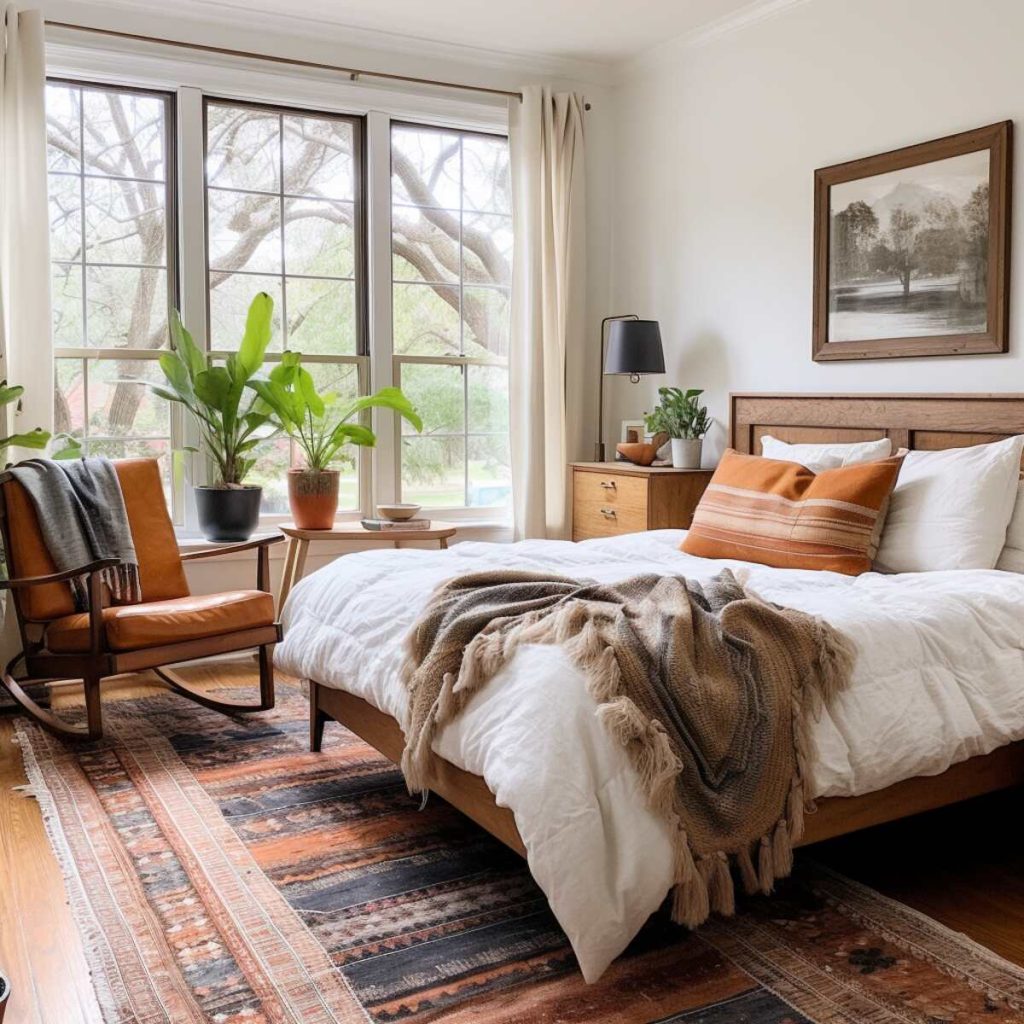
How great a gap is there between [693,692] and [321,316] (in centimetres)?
344

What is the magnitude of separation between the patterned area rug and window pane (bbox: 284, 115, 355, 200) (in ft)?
9.65

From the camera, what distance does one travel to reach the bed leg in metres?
3.42

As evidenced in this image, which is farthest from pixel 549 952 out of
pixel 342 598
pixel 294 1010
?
pixel 342 598

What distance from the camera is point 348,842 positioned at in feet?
9.23

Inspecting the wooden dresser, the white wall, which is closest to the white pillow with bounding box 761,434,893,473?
the white wall

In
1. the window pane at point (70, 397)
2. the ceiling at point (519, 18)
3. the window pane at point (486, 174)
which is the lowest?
the window pane at point (70, 397)

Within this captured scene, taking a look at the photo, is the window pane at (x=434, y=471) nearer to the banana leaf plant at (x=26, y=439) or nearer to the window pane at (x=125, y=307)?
the window pane at (x=125, y=307)

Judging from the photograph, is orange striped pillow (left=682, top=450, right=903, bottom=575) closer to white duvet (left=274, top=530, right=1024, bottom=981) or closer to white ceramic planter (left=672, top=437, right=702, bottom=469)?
white duvet (left=274, top=530, right=1024, bottom=981)

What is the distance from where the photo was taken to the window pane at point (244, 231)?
4.89 metres

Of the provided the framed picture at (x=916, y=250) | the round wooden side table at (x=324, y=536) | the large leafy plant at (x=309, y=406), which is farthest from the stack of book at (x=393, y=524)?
the framed picture at (x=916, y=250)

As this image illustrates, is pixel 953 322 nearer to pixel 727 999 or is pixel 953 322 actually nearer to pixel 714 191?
pixel 714 191

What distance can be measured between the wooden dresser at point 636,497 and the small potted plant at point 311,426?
0.89 m

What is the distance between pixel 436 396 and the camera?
17.6ft

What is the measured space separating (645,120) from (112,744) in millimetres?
3726
